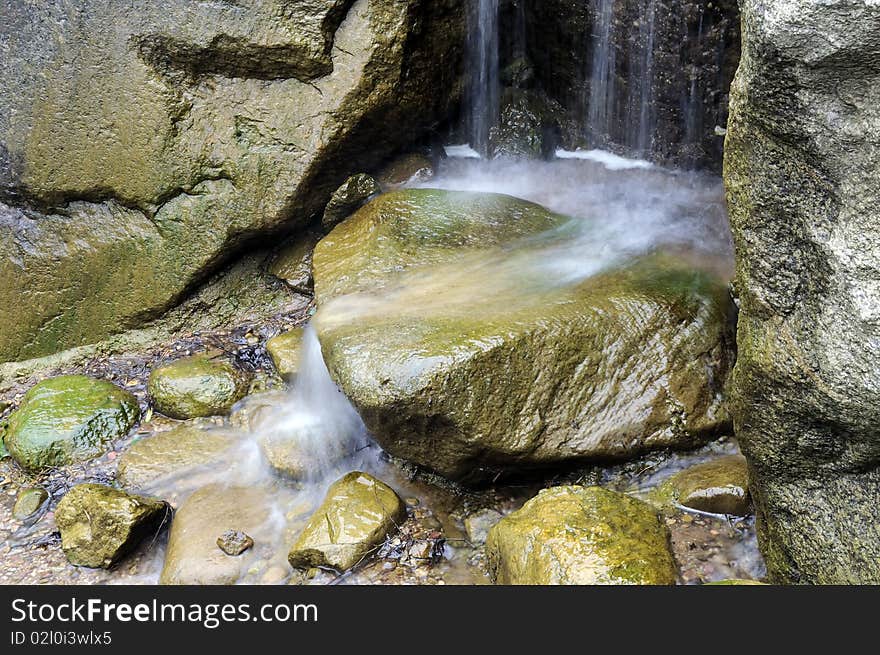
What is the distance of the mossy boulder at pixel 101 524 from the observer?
12.3 ft

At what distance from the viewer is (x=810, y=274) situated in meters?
2.35

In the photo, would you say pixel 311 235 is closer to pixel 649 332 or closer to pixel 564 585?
pixel 649 332

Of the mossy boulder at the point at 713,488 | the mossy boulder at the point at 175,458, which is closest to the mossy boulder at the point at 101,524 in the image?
the mossy boulder at the point at 175,458

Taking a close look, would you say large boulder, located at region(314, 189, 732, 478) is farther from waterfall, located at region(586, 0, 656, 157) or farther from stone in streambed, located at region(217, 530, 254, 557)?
waterfall, located at region(586, 0, 656, 157)

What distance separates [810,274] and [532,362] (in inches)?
58.9

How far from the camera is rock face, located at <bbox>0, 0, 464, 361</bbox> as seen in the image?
16.4ft

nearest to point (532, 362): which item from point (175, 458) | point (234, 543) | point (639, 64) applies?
point (234, 543)

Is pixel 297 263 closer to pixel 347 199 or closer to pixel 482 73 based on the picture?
pixel 347 199

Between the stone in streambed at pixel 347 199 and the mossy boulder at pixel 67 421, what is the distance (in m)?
1.81

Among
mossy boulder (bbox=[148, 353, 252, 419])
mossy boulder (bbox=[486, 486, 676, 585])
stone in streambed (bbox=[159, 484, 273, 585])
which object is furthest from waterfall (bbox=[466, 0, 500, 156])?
mossy boulder (bbox=[486, 486, 676, 585])

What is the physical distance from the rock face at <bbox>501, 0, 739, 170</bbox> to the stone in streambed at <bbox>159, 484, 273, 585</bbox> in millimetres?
3783

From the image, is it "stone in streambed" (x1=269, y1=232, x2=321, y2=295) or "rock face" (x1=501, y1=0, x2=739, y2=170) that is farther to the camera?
"stone in streambed" (x1=269, y1=232, x2=321, y2=295)

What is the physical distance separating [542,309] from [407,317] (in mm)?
682

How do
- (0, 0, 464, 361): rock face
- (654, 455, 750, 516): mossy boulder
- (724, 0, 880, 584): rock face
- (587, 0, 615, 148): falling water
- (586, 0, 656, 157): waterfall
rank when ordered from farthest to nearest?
1. (587, 0, 615, 148): falling water
2. (586, 0, 656, 157): waterfall
3. (0, 0, 464, 361): rock face
4. (654, 455, 750, 516): mossy boulder
5. (724, 0, 880, 584): rock face
